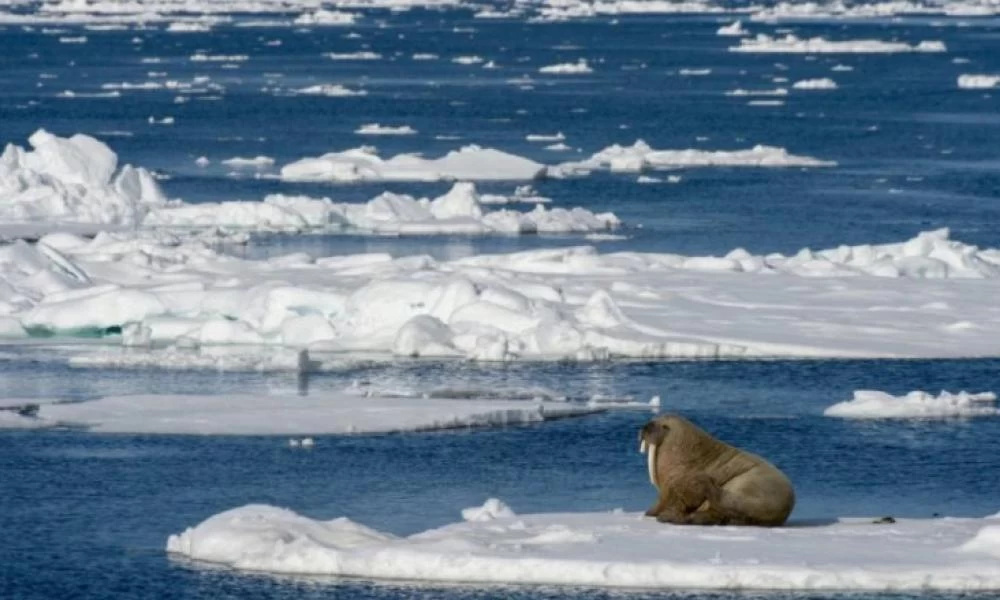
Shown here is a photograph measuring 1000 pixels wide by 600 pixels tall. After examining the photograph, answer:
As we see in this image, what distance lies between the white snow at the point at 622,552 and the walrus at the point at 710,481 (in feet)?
0.61

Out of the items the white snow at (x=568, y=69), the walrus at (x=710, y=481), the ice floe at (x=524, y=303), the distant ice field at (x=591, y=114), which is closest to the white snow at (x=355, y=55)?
the distant ice field at (x=591, y=114)

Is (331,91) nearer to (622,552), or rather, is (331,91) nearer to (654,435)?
(654,435)

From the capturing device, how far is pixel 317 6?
173 meters

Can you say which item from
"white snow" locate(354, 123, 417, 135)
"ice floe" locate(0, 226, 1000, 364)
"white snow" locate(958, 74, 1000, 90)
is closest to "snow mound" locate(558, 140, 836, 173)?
"white snow" locate(354, 123, 417, 135)

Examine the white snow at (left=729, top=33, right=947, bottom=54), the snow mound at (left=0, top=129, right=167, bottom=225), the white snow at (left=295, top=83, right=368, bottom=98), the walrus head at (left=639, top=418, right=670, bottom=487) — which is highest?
the white snow at (left=729, top=33, right=947, bottom=54)

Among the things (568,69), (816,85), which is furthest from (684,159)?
(568,69)

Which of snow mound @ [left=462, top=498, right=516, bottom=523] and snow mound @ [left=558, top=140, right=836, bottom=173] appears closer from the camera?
snow mound @ [left=462, top=498, right=516, bottom=523]

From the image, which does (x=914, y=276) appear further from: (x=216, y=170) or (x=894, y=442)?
Answer: (x=216, y=170)

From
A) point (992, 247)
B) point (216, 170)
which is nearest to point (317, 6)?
point (216, 170)

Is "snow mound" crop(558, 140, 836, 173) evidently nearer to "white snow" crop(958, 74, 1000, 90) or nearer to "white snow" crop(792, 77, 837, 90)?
"white snow" crop(958, 74, 1000, 90)

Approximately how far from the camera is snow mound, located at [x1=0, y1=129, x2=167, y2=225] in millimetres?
47844

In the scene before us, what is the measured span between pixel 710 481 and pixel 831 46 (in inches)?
4089

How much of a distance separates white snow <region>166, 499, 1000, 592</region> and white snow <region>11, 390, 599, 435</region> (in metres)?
6.86

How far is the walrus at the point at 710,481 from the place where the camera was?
1973 cm
